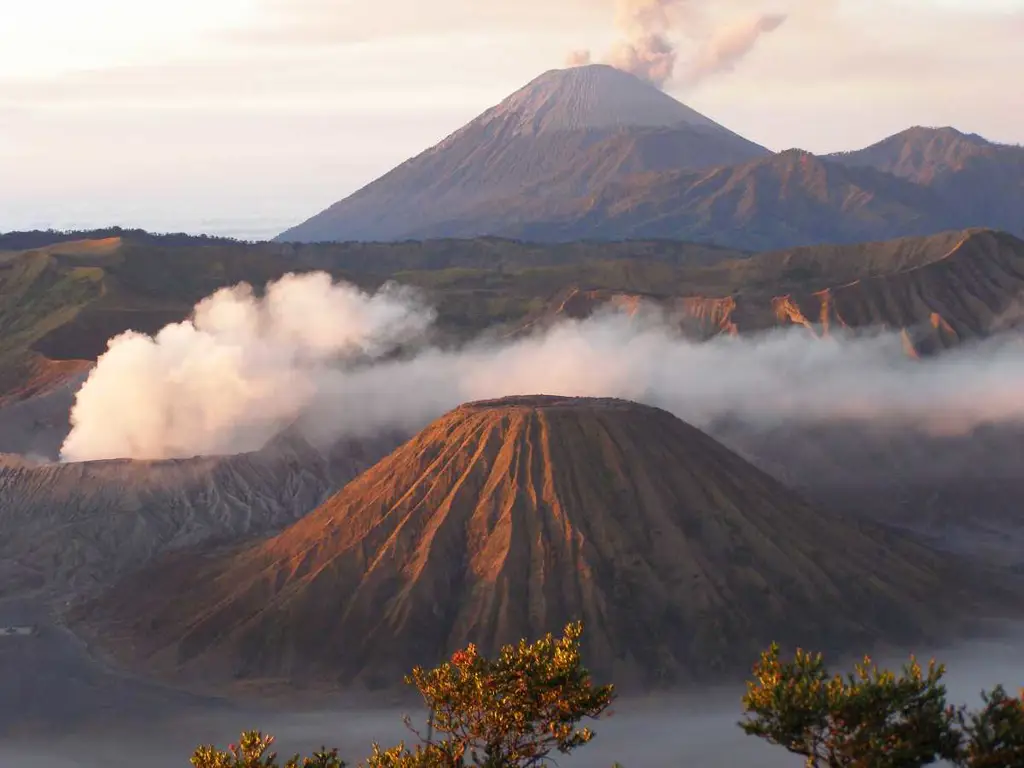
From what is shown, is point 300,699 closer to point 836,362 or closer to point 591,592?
point 591,592

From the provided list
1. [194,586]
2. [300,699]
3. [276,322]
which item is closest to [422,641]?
[300,699]

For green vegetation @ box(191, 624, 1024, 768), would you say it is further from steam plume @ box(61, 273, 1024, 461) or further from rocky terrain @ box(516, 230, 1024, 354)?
rocky terrain @ box(516, 230, 1024, 354)

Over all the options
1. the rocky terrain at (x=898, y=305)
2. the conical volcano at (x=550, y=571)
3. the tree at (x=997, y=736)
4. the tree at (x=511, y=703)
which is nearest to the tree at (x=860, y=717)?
the tree at (x=997, y=736)

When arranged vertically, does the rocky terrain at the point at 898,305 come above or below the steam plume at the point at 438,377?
above

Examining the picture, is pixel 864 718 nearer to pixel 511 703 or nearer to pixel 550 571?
pixel 511 703

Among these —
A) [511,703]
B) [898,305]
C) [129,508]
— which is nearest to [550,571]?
[129,508]

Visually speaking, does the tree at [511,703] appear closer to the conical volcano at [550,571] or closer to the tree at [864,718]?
the tree at [864,718]

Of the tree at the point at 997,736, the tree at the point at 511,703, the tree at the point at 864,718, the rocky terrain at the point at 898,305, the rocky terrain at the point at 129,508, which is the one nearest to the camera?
the tree at the point at 997,736
